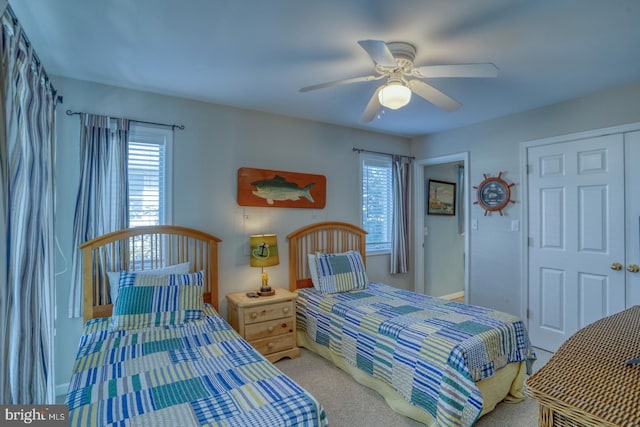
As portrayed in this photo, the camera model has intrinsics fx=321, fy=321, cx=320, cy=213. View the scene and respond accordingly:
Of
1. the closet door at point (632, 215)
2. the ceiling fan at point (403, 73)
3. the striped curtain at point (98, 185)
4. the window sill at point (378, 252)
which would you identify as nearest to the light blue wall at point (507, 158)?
the closet door at point (632, 215)

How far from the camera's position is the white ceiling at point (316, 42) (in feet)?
5.69

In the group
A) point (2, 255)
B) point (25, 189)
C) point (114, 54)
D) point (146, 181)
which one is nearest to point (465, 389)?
point (2, 255)

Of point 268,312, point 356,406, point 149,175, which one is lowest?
point 356,406

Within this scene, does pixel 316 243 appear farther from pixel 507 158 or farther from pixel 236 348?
pixel 507 158

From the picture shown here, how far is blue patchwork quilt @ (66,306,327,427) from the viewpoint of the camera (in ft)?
4.26

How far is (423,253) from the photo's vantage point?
4754mm

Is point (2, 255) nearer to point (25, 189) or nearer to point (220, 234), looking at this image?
point (25, 189)

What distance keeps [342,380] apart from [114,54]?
3020mm

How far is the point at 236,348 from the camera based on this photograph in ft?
6.48

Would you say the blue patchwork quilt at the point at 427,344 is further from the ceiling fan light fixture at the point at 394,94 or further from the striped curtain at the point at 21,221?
the striped curtain at the point at 21,221

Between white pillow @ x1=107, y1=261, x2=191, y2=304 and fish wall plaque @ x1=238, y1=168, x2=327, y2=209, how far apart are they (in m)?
0.87

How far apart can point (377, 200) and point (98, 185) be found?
3.17 meters

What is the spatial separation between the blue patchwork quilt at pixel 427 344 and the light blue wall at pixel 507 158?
1172mm

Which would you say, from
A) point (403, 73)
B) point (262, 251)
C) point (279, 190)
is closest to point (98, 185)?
point (262, 251)
